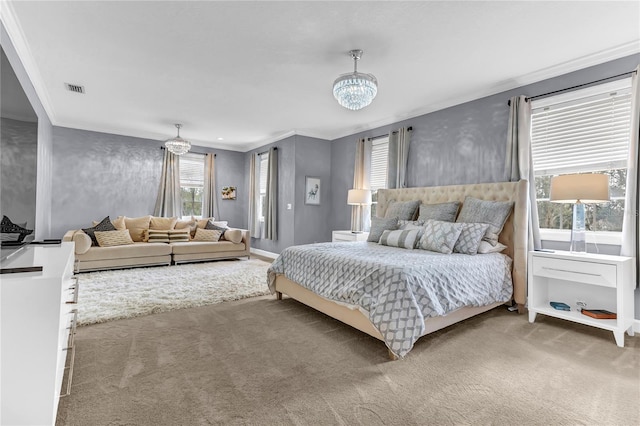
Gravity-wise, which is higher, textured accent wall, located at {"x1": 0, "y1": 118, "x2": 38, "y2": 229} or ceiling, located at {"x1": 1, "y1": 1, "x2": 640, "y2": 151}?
ceiling, located at {"x1": 1, "y1": 1, "x2": 640, "y2": 151}

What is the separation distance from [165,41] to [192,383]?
2808mm

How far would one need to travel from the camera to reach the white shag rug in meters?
3.14

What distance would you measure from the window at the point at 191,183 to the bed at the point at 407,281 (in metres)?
4.31

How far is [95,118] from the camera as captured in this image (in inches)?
212

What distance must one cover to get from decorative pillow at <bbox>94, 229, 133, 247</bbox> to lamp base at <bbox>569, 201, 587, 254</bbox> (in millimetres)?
5971

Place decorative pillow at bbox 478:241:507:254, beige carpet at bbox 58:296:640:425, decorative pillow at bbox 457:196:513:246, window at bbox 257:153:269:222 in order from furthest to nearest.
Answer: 1. window at bbox 257:153:269:222
2. decorative pillow at bbox 457:196:513:246
3. decorative pillow at bbox 478:241:507:254
4. beige carpet at bbox 58:296:640:425

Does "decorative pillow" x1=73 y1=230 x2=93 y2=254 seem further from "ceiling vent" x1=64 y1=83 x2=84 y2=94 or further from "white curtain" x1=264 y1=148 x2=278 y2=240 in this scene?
"white curtain" x1=264 y1=148 x2=278 y2=240

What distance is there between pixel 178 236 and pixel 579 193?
5707 millimetres

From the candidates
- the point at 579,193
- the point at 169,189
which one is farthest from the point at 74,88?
the point at 579,193

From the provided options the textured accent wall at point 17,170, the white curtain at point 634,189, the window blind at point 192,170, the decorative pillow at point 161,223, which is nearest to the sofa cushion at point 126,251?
the decorative pillow at point 161,223

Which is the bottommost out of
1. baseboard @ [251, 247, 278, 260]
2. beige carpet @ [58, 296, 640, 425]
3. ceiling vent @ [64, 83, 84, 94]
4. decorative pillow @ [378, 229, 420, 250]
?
beige carpet @ [58, 296, 640, 425]

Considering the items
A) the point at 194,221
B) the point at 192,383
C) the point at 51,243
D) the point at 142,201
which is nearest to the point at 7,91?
the point at 51,243

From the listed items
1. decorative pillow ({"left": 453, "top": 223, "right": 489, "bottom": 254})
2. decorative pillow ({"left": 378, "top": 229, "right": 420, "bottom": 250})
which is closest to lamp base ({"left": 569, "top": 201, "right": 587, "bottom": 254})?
decorative pillow ({"left": 453, "top": 223, "right": 489, "bottom": 254})

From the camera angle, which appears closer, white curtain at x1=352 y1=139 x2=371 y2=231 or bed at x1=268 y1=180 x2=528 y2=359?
bed at x1=268 y1=180 x2=528 y2=359
